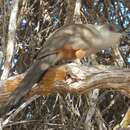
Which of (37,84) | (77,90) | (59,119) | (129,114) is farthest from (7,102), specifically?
(59,119)

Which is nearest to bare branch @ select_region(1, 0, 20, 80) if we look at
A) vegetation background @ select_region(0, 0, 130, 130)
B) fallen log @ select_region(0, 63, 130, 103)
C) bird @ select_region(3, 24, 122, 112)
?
bird @ select_region(3, 24, 122, 112)

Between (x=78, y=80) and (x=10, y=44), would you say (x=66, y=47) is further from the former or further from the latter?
(x=10, y=44)

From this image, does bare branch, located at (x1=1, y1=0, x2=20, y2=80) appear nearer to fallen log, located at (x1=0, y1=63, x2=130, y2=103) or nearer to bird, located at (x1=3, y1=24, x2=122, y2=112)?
bird, located at (x1=3, y1=24, x2=122, y2=112)

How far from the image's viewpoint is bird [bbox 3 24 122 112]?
316 cm

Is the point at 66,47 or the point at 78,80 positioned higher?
the point at 66,47

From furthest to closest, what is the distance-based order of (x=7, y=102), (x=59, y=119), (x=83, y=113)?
(x=59, y=119) < (x=83, y=113) < (x=7, y=102)

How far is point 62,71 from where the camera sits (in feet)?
10.6

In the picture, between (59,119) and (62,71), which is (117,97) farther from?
(62,71)

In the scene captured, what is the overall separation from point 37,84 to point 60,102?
1.53m

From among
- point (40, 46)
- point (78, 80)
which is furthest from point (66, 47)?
point (40, 46)

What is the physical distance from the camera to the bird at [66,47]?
10.4ft

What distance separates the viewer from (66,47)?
337 centimetres

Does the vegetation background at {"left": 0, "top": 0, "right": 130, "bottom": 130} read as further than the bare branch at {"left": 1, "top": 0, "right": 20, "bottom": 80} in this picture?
Answer: Yes

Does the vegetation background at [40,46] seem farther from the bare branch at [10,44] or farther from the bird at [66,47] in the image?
the bird at [66,47]
